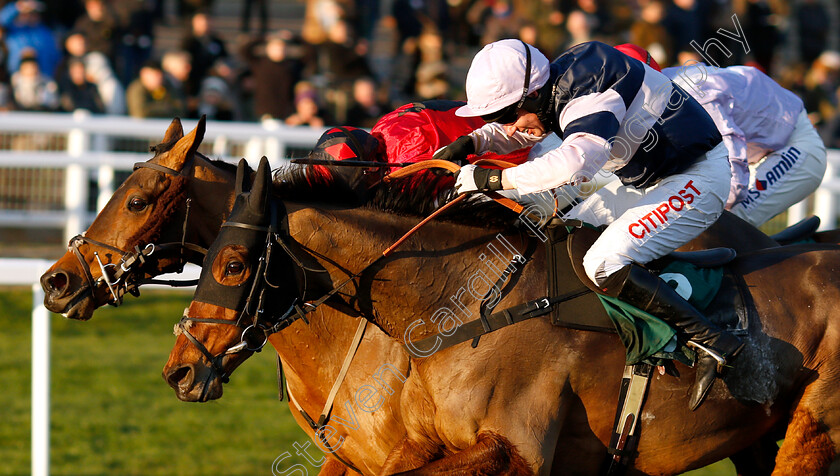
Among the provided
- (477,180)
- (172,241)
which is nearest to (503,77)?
(477,180)

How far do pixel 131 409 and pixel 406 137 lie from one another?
3444 mm

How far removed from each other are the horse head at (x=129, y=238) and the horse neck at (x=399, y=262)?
2.70ft

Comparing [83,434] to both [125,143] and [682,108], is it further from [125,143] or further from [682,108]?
Result: [682,108]

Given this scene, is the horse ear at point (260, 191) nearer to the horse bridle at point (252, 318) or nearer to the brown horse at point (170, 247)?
the horse bridle at point (252, 318)

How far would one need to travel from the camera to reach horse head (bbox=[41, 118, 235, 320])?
4.16 meters

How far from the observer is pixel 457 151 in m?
4.00

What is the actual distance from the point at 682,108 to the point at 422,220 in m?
1.02

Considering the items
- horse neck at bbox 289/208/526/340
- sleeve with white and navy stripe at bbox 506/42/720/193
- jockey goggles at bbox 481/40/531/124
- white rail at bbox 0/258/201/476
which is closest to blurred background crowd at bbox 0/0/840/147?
white rail at bbox 0/258/201/476

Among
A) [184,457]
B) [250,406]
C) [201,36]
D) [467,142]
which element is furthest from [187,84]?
[467,142]

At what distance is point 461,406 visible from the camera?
3.51 meters

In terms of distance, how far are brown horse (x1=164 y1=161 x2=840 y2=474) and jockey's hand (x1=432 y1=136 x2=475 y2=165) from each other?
36cm

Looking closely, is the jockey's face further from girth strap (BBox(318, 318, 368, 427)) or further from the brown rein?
girth strap (BBox(318, 318, 368, 427))

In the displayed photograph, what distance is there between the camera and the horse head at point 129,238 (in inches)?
164

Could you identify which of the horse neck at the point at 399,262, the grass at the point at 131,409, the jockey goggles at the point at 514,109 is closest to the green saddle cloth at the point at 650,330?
the horse neck at the point at 399,262
